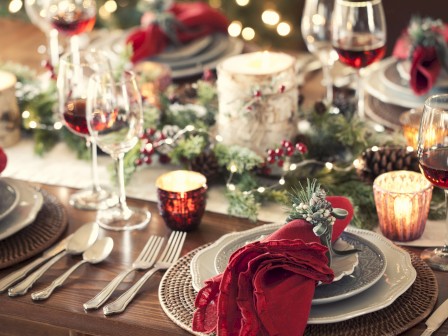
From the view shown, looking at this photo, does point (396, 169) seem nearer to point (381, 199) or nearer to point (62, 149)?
point (381, 199)

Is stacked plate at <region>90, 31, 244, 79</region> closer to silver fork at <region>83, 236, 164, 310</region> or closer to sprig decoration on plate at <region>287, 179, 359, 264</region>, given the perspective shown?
silver fork at <region>83, 236, 164, 310</region>

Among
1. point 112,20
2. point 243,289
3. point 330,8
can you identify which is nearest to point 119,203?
point 243,289

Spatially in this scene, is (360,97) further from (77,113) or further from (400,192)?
(77,113)

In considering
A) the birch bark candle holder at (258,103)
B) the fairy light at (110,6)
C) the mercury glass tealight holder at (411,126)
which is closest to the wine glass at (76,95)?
the birch bark candle holder at (258,103)

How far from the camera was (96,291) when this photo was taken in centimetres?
117

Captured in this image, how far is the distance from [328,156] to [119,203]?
41cm

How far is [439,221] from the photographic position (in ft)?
4.44

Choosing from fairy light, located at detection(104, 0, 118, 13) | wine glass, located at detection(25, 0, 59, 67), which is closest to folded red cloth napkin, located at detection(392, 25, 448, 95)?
wine glass, located at detection(25, 0, 59, 67)

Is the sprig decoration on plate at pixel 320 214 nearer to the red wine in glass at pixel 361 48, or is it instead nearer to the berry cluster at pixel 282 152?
the berry cluster at pixel 282 152

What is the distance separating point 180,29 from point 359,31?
1.95 ft

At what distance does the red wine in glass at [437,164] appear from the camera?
112cm

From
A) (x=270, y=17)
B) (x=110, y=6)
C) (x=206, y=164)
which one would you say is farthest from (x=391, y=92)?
(x=110, y=6)

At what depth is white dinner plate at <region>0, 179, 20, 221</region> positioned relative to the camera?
1.32 m

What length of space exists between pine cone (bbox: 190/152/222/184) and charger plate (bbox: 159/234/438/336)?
1.01ft
